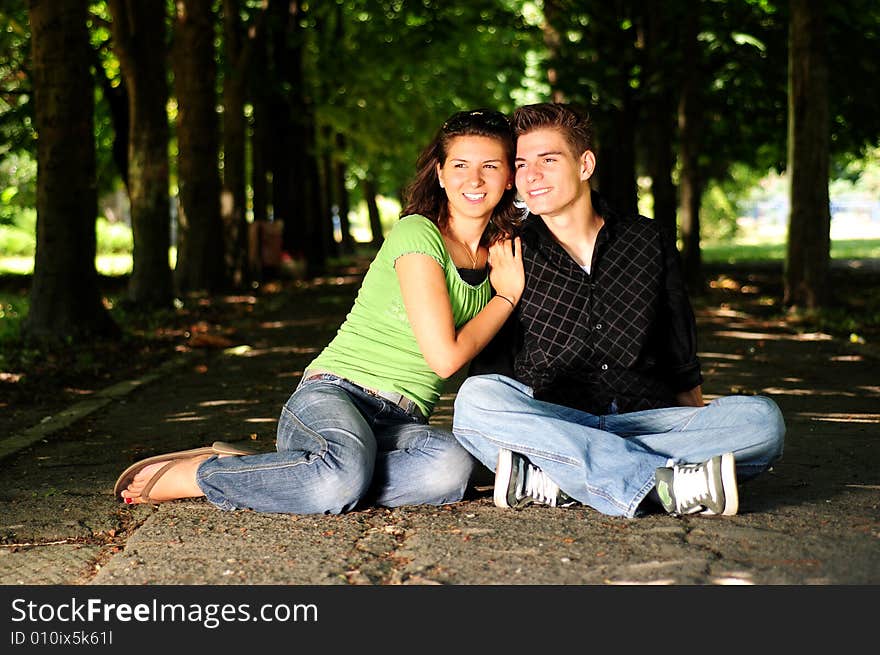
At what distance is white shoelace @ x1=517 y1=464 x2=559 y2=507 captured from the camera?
5645 millimetres

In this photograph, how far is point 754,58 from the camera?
2419 centimetres

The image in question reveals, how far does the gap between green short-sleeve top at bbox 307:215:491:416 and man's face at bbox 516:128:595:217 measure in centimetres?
43

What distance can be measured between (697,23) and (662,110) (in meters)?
2.48

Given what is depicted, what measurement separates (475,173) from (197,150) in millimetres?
15074

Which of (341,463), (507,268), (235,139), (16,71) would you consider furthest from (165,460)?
(16,71)

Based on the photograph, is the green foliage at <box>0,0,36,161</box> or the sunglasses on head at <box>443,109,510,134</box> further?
the green foliage at <box>0,0,36,161</box>

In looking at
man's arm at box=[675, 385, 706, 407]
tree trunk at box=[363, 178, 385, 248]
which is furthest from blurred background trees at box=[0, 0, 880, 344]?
tree trunk at box=[363, 178, 385, 248]

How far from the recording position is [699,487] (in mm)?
5305

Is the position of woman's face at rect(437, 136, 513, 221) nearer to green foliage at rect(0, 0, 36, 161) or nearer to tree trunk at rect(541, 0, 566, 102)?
green foliage at rect(0, 0, 36, 161)

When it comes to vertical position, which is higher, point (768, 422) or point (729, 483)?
point (768, 422)

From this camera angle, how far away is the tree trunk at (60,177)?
520 inches

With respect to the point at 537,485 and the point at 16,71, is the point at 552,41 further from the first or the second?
the point at 537,485

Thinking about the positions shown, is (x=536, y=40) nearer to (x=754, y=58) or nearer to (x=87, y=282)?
(x=754, y=58)
